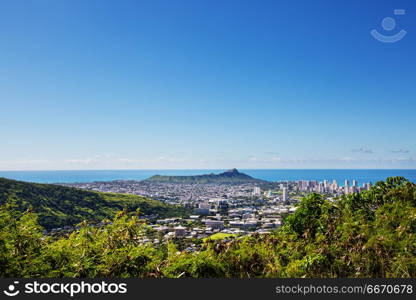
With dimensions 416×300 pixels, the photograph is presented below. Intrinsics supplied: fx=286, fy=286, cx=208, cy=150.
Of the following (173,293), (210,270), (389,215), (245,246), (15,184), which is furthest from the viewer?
(15,184)

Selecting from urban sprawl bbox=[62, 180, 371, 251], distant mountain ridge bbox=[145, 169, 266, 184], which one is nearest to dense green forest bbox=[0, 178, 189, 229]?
urban sprawl bbox=[62, 180, 371, 251]

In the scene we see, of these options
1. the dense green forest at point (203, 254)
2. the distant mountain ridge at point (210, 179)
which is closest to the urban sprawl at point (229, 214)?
the dense green forest at point (203, 254)

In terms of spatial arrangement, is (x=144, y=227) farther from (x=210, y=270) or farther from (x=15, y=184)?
(x=15, y=184)

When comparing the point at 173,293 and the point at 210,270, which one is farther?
the point at 210,270

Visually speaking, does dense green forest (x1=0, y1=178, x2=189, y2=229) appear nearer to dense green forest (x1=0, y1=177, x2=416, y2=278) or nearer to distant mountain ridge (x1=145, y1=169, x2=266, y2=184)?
dense green forest (x1=0, y1=177, x2=416, y2=278)

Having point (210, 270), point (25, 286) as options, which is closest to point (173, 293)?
point (210, 270)
